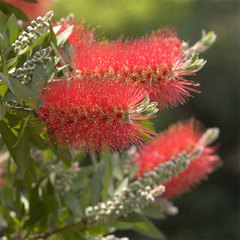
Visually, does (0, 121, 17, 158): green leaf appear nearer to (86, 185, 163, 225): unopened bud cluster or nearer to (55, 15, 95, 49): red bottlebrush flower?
(55, 15, 95, 49): red bottlebrush flower

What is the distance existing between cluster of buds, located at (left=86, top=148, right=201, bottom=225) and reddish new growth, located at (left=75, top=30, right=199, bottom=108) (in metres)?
0.30

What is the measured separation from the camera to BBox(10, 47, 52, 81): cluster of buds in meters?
0.94

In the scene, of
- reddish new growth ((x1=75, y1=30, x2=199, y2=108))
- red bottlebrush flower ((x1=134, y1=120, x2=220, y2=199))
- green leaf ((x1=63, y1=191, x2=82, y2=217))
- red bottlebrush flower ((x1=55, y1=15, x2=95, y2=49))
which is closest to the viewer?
reddish new growth ((x1=75, y1=30, x2=199, y2=108))

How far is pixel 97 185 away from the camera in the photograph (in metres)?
1.42

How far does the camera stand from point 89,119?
2.95 ft

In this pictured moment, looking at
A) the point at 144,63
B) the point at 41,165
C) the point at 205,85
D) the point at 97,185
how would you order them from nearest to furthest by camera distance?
the point at 144,63 < the point at 41,165 < the point at 97,185 < the point at 205,85

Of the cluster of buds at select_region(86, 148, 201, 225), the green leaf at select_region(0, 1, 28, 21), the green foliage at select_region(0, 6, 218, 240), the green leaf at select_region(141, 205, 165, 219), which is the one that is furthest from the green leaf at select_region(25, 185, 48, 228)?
the green leaf at select_region(0, 1, 28, 21)

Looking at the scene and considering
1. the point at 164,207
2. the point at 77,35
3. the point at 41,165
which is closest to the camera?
the point at 77,35

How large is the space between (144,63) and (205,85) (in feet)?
15.5

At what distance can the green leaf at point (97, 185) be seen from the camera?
4.56ft

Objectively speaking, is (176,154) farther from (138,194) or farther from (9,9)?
(9,9)

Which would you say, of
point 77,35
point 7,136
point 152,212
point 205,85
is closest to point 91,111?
point 7,136

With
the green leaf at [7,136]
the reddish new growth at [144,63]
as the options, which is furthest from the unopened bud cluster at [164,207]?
the green leaf at [7,136]

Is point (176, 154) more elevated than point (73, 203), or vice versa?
point (176, 154)
